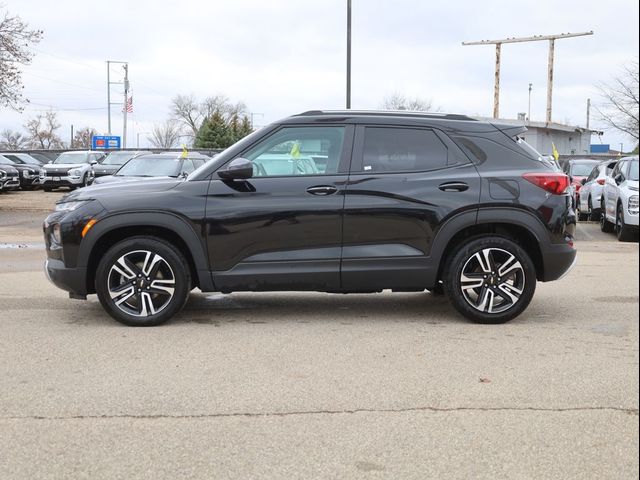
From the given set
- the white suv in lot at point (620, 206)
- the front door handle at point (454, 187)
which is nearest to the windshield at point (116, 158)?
the white suv in lot at point (620, 206)

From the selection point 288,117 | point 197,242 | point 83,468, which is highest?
point 288,117

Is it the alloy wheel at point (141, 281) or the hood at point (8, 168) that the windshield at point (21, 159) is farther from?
the alloy wheel at point (141, 281)

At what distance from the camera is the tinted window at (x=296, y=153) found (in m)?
6.66

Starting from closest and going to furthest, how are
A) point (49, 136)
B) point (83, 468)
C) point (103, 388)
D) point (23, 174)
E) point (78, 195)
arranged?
1. point (83, 468)
2. point (103, 388)
3. point (78, 195)
4. point (23, 174)
5. point (49, 136)

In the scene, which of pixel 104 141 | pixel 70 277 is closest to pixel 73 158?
pixel 70 277

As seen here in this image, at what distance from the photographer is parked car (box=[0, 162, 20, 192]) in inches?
1171

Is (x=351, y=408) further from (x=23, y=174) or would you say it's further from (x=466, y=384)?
(x=23, y=174)

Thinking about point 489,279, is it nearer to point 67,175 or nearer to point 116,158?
point 67,175

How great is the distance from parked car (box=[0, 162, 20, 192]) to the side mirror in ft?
84.4

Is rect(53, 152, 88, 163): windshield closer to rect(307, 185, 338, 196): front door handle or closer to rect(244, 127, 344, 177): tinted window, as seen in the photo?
rect(244, 127, 344, 177): tinted window

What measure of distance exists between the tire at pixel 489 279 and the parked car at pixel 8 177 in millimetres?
26593

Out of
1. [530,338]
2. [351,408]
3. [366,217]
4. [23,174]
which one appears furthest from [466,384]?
[23,174]

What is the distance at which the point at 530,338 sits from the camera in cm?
625

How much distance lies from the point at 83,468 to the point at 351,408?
1558mm
